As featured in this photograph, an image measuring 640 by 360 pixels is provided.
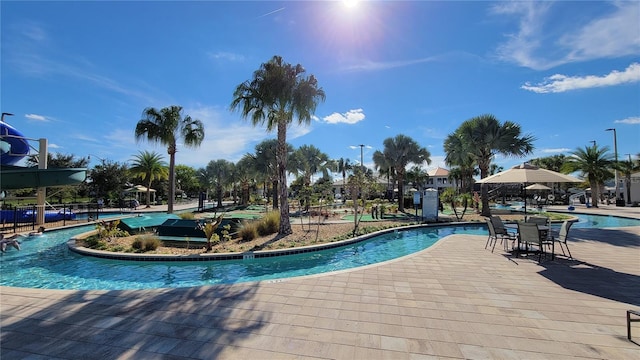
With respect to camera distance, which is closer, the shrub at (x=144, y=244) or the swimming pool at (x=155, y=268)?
the swimming pool at (x=155, y=268)

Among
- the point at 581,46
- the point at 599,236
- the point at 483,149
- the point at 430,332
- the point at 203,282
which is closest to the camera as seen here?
the point at 430,332

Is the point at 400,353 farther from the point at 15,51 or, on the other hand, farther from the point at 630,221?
the point at 630,221

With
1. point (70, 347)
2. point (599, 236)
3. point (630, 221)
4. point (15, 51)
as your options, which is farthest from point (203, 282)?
point (630, 221)

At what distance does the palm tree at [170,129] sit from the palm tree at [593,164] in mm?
31961

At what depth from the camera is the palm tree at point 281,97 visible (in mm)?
10922

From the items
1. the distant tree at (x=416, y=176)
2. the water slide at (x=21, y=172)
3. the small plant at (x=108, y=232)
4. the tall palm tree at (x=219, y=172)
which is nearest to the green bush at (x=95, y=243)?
the small plant at (x=108, y=232)

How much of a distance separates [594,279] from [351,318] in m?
4.56

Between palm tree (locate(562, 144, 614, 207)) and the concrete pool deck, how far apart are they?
26.4 m

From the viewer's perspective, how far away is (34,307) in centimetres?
404

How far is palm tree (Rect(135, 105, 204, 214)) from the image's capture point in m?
20.2

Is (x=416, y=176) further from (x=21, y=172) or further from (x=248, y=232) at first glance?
(x=21, y=172)

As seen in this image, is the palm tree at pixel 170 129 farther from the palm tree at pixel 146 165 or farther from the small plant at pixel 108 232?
the palm tree at pixel 146 165

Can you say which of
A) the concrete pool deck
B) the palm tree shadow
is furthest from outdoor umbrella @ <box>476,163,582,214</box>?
the concrete pool deck

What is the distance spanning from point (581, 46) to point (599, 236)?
6.16 m
